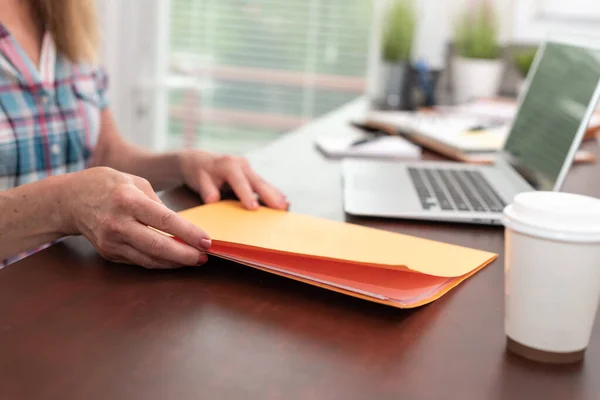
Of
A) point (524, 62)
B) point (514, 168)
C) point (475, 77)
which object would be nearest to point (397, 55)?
point (475, 77)

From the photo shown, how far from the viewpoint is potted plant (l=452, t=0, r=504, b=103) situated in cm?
240

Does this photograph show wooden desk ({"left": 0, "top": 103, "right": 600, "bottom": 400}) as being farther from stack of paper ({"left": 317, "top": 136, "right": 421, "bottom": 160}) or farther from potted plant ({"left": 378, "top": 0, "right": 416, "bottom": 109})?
potted plant ({"left": 378, "top": 0, "right": 416, "bottom": 109})

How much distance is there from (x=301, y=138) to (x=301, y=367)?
111 centimetres

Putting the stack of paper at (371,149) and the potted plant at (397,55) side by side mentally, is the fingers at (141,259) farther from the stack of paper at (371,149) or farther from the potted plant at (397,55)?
the potted plant at (397,55)

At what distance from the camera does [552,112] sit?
3.78 ft

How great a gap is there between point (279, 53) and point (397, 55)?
2.47ft

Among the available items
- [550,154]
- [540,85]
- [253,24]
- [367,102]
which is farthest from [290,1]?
[550,154]

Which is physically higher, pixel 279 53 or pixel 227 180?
pixel 279 53

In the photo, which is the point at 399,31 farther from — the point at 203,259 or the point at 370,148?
the point at 203,259

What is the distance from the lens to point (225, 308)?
650mm

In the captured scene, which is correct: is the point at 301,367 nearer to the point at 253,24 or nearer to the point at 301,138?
the point at 301,138

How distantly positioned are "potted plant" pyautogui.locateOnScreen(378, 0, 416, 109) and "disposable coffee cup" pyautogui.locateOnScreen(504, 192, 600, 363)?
64.2 inches

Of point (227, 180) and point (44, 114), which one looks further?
point (44, 114)

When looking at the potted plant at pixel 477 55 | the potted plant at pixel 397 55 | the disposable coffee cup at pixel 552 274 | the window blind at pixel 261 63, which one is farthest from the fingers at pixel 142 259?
the window blind at pixel 261 63
